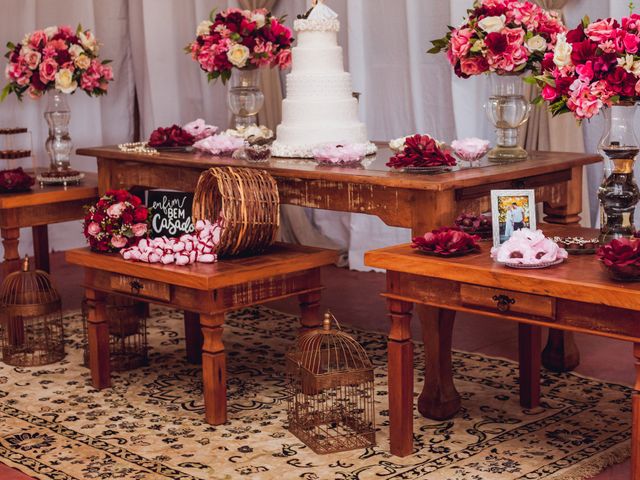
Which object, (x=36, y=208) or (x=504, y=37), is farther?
(x=36, y=208)

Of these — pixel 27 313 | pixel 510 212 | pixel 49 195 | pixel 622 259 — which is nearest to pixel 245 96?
pixel 49 195

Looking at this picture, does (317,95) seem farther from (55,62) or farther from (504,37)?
(55,62)

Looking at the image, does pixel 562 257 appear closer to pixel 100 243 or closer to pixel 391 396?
pixel 391 396

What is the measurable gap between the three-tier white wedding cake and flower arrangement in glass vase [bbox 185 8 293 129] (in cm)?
54

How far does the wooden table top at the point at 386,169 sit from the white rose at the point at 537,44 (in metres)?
0.40

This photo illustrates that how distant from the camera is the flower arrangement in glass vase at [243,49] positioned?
15.1ft

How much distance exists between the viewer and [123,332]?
4262mm

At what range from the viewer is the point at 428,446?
3.22m

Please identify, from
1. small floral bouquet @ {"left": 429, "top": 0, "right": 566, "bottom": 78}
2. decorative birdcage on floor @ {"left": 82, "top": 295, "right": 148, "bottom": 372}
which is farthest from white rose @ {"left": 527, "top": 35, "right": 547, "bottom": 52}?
decorative birdcage on floor @ {"left": 82, "top": 295, "right": 148, "bottom": 372}

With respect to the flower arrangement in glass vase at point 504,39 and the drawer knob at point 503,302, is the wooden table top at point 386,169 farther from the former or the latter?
the drawer knob at point 503,302

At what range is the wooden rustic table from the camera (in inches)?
132

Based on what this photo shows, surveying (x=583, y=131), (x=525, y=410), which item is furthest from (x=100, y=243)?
(x=583, y=131)

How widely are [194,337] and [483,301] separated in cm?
173

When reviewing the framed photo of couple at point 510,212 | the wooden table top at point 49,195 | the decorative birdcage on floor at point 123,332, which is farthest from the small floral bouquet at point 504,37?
the wooden table top at point 49,195
